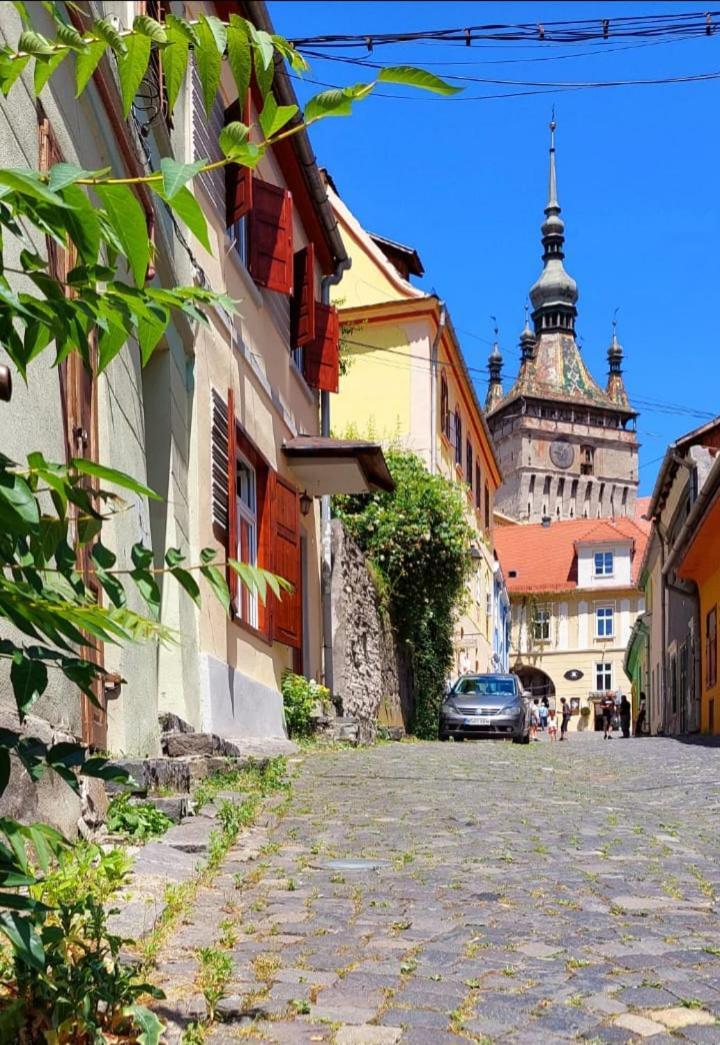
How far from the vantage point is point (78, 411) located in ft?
23.7

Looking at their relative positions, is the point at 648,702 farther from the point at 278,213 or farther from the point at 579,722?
the point at 278,213

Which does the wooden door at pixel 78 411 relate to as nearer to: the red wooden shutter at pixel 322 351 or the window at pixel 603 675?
the red wooden shutter at pixel 322 351

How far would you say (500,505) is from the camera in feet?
420

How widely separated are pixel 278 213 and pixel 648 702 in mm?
37704

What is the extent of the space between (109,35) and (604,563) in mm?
72184

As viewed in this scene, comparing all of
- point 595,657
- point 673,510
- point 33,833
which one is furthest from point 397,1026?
point 595,657

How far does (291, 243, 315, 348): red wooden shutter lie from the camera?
17516 millimetres

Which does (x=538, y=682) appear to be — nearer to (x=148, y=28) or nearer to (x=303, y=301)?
(x=303, y=301)

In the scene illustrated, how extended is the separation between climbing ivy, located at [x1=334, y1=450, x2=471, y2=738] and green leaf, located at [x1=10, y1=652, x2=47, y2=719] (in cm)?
2173

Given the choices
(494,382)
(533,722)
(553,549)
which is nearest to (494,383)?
(494,382)

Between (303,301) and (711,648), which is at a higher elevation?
(303,301)

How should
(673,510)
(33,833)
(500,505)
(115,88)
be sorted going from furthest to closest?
(500,505)
(673,510)
(115,88)
(33,833)

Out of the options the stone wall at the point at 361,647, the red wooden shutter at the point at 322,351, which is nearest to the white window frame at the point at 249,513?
the red wooden shutter at the point at 322,351

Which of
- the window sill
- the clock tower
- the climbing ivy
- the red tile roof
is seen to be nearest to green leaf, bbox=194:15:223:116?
the window sill
